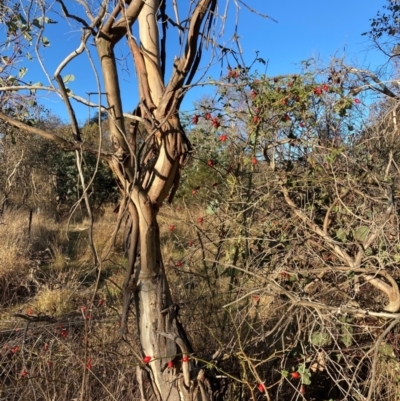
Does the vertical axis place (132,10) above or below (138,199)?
above

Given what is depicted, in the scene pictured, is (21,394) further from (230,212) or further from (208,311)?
(230,212)

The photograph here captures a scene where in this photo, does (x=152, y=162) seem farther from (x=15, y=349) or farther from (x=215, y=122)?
(x=15, y=349)

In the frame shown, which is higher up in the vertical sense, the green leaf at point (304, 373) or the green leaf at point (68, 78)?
the green leaf at point (68, 78)

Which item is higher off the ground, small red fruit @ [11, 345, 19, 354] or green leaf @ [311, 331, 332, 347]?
green leaf @ [311, 331, 332, 347]

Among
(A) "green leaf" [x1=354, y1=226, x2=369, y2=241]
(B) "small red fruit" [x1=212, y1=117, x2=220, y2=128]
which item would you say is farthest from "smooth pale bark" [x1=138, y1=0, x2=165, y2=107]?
(A) "green leaf" [x1=354, y1=226, x2=369, y2=241]

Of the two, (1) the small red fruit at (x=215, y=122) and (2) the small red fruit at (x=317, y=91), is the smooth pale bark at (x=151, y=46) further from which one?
(2) the small red fruit at (x=317, y=91)

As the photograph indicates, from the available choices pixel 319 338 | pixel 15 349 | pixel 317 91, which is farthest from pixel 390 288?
pixel 15 349

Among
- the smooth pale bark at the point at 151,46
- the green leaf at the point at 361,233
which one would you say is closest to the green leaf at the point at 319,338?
the green leaf at the point at 361,233

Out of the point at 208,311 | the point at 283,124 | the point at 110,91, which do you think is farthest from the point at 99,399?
the point at 283,124

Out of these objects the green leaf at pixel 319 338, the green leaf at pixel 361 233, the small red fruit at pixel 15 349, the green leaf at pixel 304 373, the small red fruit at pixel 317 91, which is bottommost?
the small red fruit at pixel 15 349

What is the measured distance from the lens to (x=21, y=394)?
248 centimetres

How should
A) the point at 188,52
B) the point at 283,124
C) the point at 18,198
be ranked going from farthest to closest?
1. the point at 18,198
2. the point at 283,124
3. the point at 188,52

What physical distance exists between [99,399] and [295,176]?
5.58 feet

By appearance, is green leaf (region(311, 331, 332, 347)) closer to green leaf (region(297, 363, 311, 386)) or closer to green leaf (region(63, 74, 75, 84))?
green leaf (region(297, 363, 311, 386))
